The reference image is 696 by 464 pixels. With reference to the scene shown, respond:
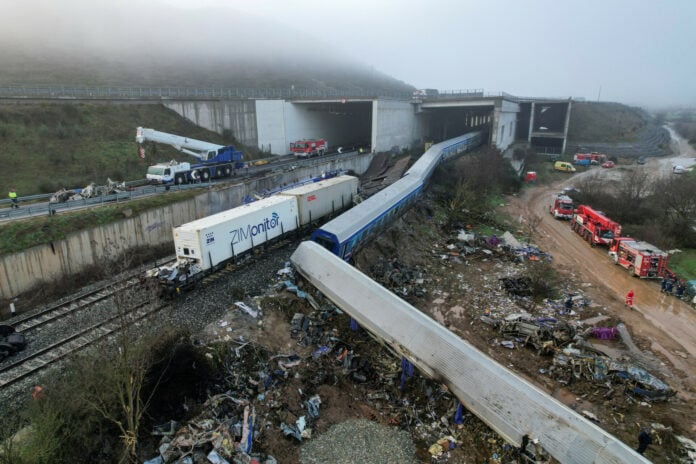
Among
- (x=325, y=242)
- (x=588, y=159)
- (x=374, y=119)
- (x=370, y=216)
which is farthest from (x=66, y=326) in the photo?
(x=588, y=159)

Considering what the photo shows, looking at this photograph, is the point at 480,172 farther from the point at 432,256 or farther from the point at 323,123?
the point at 323,123

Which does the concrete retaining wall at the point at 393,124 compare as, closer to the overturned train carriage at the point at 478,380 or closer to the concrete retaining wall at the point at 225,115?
the concrete retaining wall at the point at 225,115

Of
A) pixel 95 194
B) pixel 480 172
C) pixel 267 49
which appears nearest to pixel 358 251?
pixel 95 194

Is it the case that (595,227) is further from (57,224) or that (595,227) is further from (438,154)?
(57,224)

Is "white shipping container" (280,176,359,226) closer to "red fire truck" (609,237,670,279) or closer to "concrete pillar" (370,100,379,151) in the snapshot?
"concrete pillar" (370,100,379,151)

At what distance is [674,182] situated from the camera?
28875 millimetres

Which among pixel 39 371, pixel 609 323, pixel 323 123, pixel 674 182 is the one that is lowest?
pixel 609 323

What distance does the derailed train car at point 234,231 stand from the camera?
16078 millimetres

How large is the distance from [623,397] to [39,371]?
16.8m

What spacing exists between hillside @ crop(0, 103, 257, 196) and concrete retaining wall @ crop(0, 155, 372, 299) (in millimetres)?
7179

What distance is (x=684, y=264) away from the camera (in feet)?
73.3

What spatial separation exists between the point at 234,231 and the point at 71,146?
64.6 ft

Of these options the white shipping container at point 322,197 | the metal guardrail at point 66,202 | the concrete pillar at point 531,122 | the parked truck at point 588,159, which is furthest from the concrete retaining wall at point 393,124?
the parked truck at point 588,159

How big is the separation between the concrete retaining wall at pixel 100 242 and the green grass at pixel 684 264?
25913 mm
